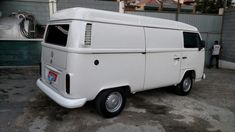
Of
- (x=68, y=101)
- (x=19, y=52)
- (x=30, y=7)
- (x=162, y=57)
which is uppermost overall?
(x=30, y=7)

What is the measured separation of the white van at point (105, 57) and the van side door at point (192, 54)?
1.09 ft

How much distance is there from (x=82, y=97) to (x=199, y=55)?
3.93 m

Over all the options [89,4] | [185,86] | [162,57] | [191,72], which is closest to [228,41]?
[191,72]

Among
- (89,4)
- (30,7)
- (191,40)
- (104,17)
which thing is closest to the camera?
(104,17)

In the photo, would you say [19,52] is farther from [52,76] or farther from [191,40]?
[191,40]

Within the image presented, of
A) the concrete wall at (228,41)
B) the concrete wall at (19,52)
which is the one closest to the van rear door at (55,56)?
the concrete wall at (19,52)

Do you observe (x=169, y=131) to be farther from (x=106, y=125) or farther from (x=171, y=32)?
(x=171, y=32)

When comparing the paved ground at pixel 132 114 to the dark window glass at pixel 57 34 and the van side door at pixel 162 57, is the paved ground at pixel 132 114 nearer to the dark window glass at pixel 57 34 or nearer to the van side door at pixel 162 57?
the van side door at pixel 162 57

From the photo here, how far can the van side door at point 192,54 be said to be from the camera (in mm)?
5441

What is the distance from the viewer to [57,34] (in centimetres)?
399

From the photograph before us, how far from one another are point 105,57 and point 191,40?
3075 millimetres

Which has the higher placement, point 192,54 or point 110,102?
point 192,54

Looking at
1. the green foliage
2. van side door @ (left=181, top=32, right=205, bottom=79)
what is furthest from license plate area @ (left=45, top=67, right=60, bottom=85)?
the green foliage

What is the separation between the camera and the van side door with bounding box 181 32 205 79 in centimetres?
544
